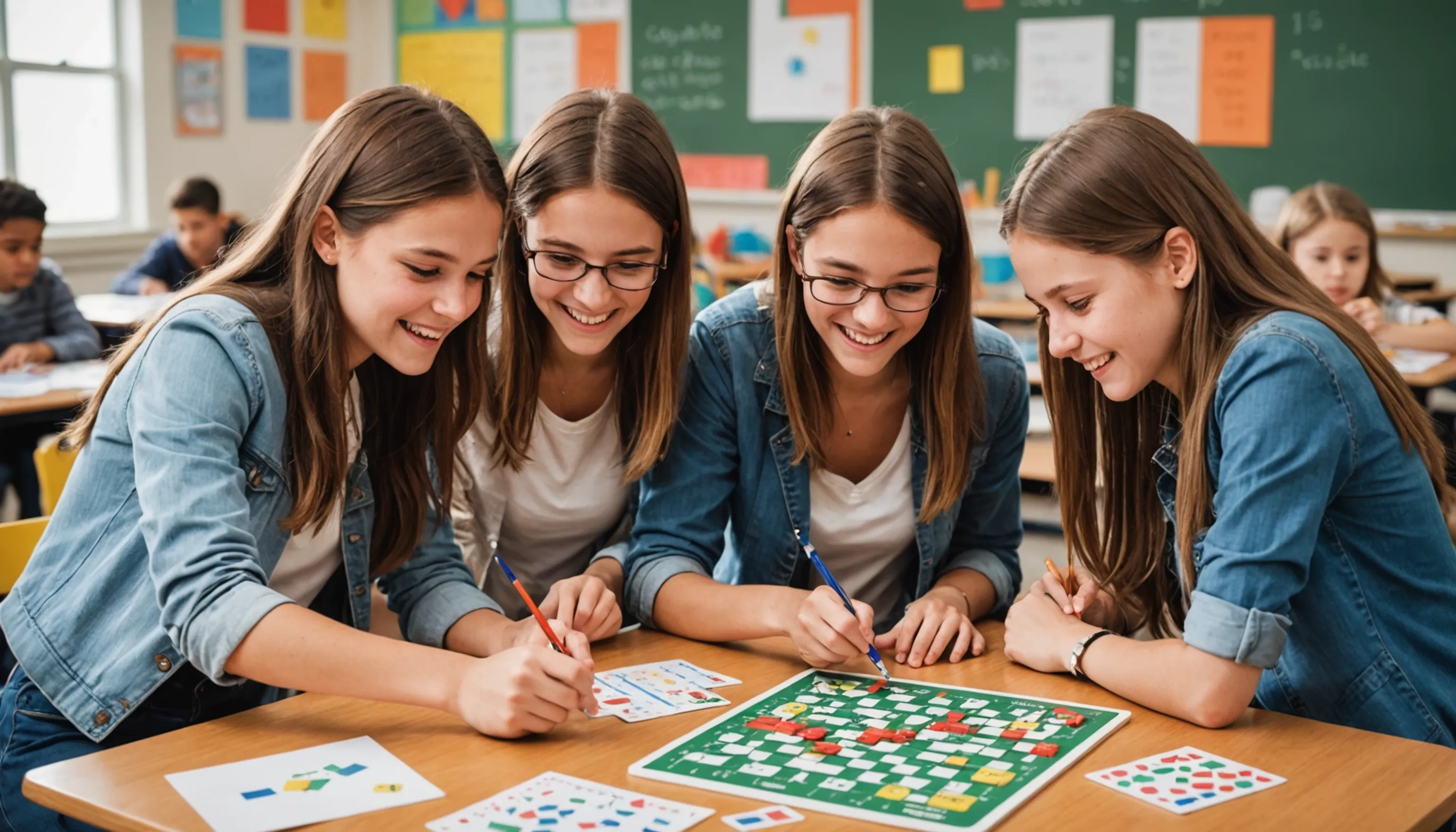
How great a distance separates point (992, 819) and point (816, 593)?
487mm

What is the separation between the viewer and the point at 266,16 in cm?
759

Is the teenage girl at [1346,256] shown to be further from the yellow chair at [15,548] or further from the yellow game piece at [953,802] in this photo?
the yellow chair at [15,548]

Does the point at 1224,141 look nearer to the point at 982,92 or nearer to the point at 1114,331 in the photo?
the point at 982,92

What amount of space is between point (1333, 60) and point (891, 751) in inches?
208

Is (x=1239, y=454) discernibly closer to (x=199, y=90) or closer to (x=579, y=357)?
(x=579, y=357)

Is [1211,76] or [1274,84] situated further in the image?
[1211,76]

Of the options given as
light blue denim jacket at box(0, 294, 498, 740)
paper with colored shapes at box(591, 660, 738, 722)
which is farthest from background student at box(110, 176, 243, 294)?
paper with colored shapes at box(591, 660, 738, 722)

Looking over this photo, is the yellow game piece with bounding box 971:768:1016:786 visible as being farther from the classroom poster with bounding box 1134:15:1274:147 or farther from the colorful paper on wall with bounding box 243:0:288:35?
the colorful paper on wall with bounding box 243:0:288:35

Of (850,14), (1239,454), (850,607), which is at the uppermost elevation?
(850,14)

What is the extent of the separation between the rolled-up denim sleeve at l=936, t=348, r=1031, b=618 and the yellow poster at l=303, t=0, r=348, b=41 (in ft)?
22.7

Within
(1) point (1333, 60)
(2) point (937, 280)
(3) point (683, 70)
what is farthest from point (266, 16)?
(2) point (937, 280)

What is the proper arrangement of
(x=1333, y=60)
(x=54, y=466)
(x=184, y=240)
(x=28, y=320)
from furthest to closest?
1. (x=184, y=240)
2. (x=1333, y=60)
3. (x=28, y=320)
4. (x=54, y=466)

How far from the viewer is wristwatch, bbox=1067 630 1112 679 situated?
1.53m

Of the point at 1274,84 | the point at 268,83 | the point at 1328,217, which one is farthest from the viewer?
the point at 268,83
